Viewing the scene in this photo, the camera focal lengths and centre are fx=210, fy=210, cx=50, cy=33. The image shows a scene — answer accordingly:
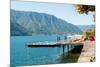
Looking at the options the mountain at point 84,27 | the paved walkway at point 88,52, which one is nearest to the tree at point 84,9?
the mountain at point 84,27

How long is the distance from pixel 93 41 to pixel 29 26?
0.74 m

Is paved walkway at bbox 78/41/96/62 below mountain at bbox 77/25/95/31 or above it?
below

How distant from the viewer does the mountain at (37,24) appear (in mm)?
2053

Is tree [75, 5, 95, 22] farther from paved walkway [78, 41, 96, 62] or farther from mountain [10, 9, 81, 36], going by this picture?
paved walkway [78, 41, 96, 62]

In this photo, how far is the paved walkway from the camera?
7.48 feet

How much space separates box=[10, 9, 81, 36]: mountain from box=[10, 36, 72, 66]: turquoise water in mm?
58

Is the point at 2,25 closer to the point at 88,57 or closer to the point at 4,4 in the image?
the point at 4,4

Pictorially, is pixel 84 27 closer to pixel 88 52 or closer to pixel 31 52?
pixel 88 52

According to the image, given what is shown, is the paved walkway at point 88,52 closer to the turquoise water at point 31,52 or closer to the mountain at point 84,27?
the mountain at point 84,27

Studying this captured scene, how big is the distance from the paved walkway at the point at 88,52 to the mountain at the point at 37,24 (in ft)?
0.61

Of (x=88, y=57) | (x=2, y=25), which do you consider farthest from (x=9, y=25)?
(x=88, y=57)

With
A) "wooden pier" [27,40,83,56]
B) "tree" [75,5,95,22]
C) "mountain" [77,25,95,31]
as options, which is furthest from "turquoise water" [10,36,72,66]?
"tree" [75,5,95,22]
